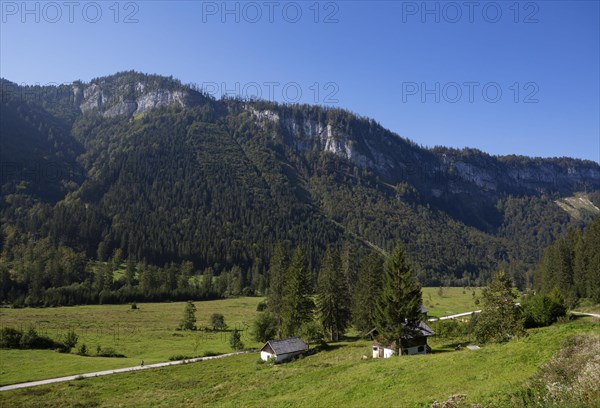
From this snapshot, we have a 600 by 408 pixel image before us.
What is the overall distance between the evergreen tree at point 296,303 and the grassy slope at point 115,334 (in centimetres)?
1169

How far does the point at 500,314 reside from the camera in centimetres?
4569

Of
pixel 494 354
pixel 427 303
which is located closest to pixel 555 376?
pixel 494 354

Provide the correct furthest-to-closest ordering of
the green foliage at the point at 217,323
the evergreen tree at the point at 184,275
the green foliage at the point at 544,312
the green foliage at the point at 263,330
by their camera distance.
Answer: the evergreen tree at the point at 184,275 < the green foliage at the point at 217,323 < the green foliage at the point at 263,330 < the green foliage at the point at 544,312

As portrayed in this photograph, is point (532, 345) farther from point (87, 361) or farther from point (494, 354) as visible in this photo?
point (87, 361)

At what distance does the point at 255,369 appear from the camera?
5031 centimetres

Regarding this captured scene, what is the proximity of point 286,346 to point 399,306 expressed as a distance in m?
18.0

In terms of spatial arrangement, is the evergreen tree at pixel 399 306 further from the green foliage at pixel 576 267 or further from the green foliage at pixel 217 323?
the green foliage at pixel 576 267

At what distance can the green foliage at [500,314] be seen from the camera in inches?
1751

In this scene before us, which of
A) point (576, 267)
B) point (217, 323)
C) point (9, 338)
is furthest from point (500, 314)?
→ point (9, 338)

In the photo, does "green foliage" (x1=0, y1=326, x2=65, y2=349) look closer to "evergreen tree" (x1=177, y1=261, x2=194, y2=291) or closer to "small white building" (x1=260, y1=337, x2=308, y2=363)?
"small white building" (x1=260, y1=337, x2=308, y2=363)

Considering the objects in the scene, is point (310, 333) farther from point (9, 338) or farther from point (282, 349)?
point (9, 338)

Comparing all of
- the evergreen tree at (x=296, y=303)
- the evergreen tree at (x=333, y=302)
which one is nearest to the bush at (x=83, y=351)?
the evergreen tree at (x=296, y=303)

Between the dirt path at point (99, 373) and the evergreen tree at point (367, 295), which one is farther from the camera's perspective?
the evergreen tree at point (367, 295)

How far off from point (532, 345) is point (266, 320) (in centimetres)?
5309
